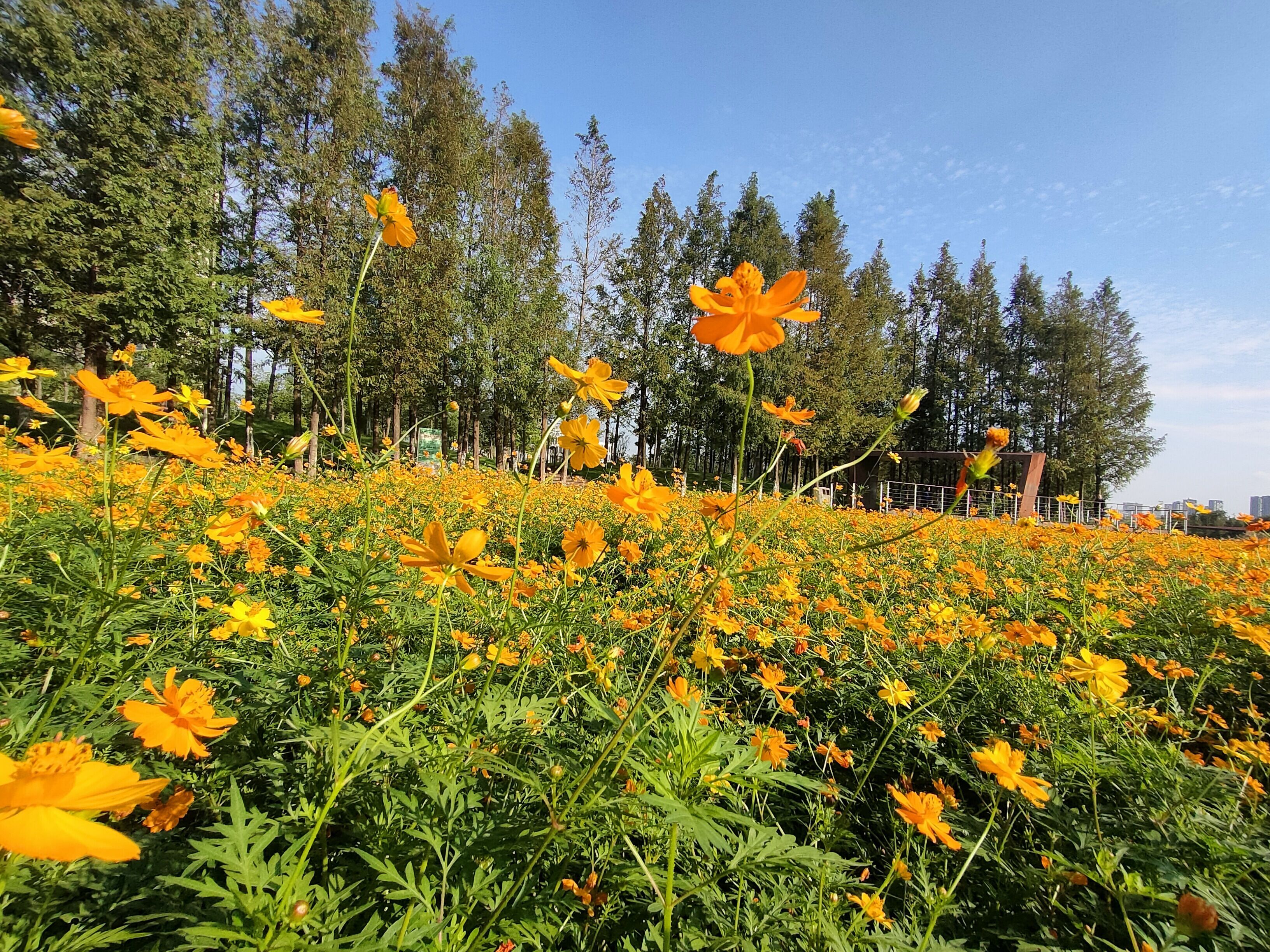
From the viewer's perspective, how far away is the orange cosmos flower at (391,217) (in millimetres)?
909

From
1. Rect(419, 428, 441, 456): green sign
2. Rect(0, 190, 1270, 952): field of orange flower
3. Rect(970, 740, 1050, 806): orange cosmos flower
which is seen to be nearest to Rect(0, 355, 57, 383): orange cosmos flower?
Rect(0, 190, 1270, 952): field of orange flower

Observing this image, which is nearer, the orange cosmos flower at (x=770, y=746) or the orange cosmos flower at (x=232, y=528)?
the orange cosmos flower at (x=232, y=528)

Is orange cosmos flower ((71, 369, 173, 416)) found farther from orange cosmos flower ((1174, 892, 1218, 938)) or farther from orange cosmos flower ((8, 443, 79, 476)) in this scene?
orange cosmos flower ((1174, 892, 1218, 938))

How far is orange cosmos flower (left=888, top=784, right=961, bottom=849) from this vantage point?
0.90 metres

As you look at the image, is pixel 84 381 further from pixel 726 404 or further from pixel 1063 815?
pixel 726 404

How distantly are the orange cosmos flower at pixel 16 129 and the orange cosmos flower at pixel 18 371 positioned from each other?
1.83 ft

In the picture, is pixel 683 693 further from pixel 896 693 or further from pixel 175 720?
pixel 175 720

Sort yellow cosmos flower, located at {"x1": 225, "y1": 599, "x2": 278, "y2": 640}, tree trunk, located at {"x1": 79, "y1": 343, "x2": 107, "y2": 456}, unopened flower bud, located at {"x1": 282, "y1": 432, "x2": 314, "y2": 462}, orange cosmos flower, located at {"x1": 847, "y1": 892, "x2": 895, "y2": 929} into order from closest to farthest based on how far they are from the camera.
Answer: orange cosmos flower, located at {"x1": 847, "y1": 892, "x2": 895, "y2": 929} → unopened flower bud, located at {"x1": 282, "y1": 432, "x2": 314, "y2": 462} → yellow cosmos flower, located at {"x1": 225, "y1": 599, "x2": 278, "y2": 640} → tree trunk, located at {"x1": 79, "y1": 343, "x2": 107, "y2": 456}

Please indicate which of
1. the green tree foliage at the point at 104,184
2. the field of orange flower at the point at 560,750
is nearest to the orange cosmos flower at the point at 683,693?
the field of orange flower at the point at 560,750

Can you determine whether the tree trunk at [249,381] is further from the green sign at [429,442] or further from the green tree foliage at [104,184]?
the green sign at [429,442]

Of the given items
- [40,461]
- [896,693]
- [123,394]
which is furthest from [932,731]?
[40,461]

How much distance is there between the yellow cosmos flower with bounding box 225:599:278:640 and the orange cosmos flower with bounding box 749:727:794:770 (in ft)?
3.30

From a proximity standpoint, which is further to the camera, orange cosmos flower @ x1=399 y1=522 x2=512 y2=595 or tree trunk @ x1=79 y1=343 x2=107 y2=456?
tree trunk @ x1=79 y1=343 x2=107 y2=456

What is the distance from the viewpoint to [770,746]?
1.04 m
